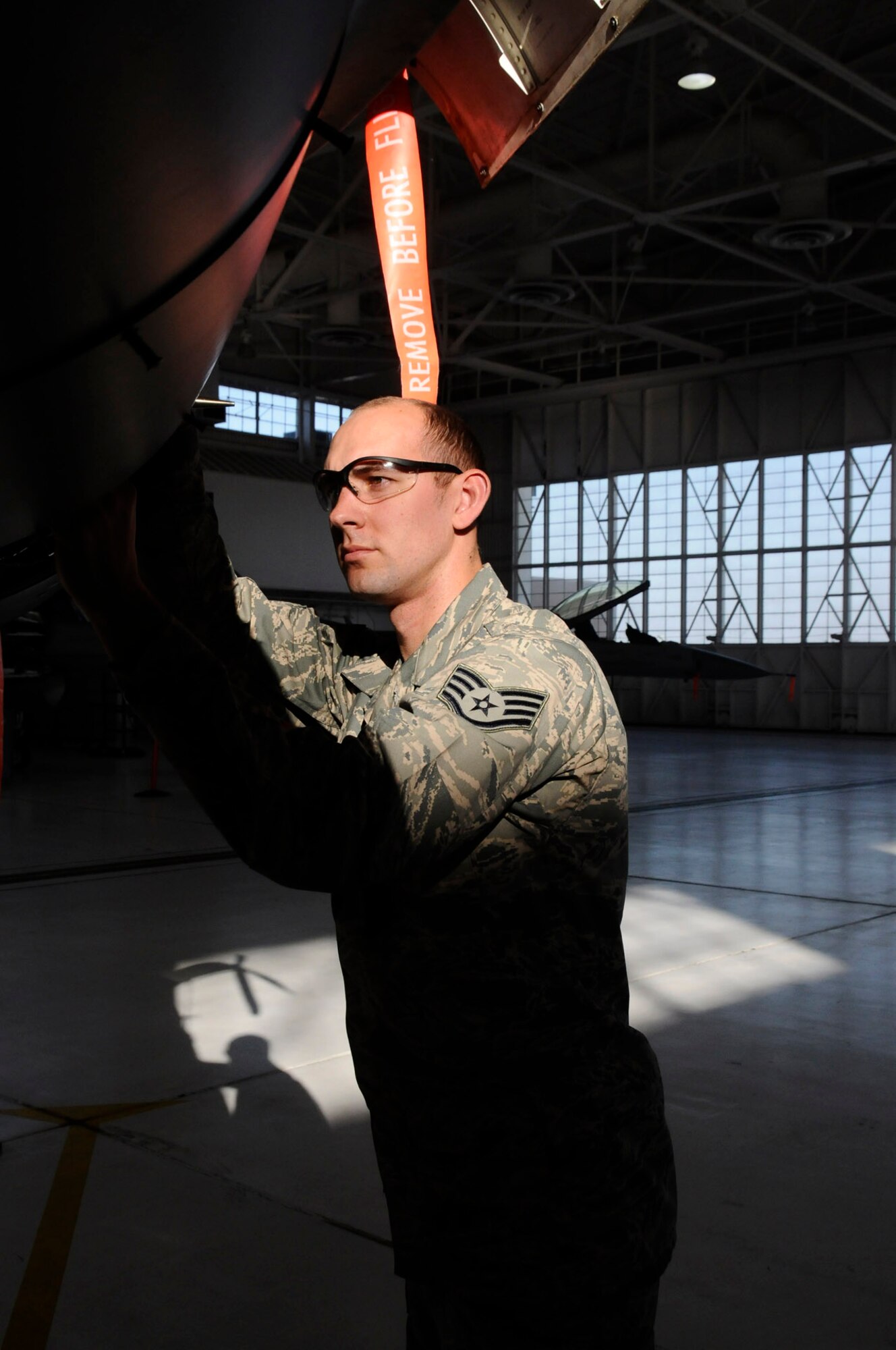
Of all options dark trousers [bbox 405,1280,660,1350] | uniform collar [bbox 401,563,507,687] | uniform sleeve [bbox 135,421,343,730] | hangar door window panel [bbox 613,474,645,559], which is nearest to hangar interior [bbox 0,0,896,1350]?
hangar door window panel [bbox 613,474,645,559]

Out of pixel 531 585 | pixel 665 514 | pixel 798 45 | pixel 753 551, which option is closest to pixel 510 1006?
pixel 798 45

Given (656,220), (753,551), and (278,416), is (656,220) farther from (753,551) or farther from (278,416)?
(278,416)

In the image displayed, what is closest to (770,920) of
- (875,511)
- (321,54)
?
(321,54)

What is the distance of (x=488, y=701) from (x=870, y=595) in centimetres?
2521

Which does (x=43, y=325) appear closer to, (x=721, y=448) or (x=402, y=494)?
(x=402, y=494)

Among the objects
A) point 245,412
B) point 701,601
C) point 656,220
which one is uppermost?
point 656,220

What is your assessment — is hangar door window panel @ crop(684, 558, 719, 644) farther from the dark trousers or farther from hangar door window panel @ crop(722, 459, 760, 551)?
the dark trousers

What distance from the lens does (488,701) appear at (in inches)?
53.3

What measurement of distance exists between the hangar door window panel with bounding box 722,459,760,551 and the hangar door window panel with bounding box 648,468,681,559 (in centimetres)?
118

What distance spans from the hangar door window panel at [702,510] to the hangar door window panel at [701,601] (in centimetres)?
37

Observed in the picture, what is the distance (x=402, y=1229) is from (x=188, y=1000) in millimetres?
3499

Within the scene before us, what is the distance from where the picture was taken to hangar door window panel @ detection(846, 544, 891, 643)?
2448 cm

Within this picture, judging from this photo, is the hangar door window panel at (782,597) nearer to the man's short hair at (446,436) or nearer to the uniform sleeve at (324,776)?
the man's short hair at (446,436)

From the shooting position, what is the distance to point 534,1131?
1.55 meters
